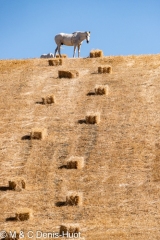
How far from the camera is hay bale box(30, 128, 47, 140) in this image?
41062 mm

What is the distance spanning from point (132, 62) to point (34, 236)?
25286 millimetres

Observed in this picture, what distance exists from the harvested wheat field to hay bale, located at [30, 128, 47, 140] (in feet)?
0.21

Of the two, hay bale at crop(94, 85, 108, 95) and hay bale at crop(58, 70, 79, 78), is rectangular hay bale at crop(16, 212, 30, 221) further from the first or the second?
hay bale at crop(58, 70, 79, 78)

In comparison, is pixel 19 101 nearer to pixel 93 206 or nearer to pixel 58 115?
pixel 58 115

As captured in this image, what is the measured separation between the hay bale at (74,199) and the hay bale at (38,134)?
26.4ft

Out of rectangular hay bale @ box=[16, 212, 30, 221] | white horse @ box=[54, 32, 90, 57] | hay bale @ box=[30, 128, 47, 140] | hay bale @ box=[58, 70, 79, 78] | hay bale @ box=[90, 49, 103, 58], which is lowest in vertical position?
rectangular hay bale @ box=[16, 212, 30, 221]

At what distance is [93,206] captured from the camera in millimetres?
33281

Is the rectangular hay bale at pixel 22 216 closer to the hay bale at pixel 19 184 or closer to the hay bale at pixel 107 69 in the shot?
the hay bale at pixel 19 184

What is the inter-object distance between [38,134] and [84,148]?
2983 millimetres

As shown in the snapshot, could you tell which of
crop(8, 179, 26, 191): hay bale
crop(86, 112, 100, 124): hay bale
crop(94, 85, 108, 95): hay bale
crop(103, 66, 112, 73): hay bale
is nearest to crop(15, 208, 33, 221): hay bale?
crop(8, 179, 26, 191): hay bale

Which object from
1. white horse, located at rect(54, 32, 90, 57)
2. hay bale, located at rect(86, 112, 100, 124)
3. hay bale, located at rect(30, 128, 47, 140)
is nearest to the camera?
hay bale, located at rect(30, 128, 47, 140)

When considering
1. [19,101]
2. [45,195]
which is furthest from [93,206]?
[19,101]

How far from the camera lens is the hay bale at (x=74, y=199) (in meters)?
33.4

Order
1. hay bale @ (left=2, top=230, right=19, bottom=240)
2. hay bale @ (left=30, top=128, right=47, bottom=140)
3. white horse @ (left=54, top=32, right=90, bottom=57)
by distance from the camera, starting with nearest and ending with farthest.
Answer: hay bale @ (left=2, top=230, right=19, bottom=240) < hay bale @ (left=30, top=128, right=47, bottom=140) < white horse @ (left=54, top=32, right=90, bottom=57)
